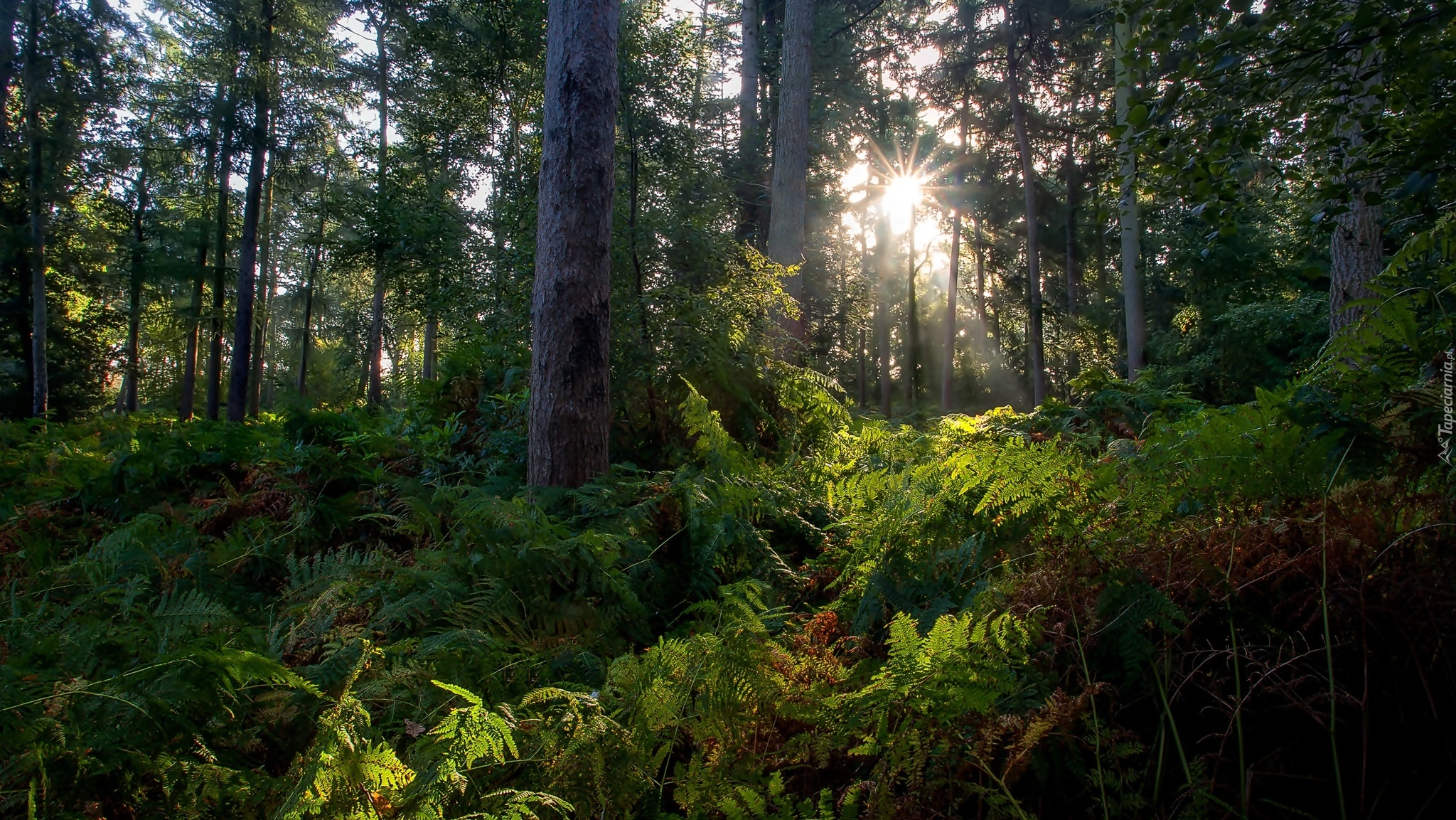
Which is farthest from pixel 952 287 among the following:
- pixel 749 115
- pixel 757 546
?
pixel 757 546

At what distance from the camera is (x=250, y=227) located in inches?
624

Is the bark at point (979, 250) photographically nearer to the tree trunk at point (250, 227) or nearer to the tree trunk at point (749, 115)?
the tree trunk at point (749, 115)

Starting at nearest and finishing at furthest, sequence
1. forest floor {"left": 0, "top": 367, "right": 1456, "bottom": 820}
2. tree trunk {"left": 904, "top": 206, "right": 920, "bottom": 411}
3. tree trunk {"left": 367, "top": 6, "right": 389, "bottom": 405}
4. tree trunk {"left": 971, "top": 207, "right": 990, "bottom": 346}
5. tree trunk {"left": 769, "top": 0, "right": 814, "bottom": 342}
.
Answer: forest floor {"left": 0, "top": 367, "right": 1456, "bottom": 820}, tree trunk {"left": 769, "top": 0, "right": 814, "bottom": 342}, tree trunk {"left": 367, "top": 6, "right": 389, "bottom": 405}, tree trunk {"left": 971, "top": 207, "right": 990, "bottom": 346}, tree trunk {"left": 904, "top": 206, "right": 920, "bottom": 411}

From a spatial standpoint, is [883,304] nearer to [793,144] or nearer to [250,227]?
[793,144]

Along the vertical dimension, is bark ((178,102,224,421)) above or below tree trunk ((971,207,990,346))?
below

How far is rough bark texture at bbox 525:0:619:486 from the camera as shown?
4508mm

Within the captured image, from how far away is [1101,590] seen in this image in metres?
1.94

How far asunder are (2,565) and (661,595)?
4.04m

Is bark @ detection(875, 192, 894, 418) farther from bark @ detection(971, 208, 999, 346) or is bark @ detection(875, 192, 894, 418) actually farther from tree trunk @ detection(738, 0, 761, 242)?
tree trunk @ detection(738, 0, 761, 242)

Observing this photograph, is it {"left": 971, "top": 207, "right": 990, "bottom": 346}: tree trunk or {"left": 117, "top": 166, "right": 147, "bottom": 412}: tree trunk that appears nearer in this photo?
{"left": 117, "top": 166, "right": 147, "bottom": 412}: tree trunk

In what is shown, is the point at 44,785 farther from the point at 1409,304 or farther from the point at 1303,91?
the point at 1303,91

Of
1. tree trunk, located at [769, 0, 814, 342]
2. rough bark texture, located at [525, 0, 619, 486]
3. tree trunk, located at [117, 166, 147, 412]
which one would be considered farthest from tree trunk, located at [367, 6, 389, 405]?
rough bark texture, located at [525, 0, 619, 486]

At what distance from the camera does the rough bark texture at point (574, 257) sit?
4.51 m

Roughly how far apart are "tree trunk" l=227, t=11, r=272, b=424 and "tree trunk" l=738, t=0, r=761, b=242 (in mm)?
10545
